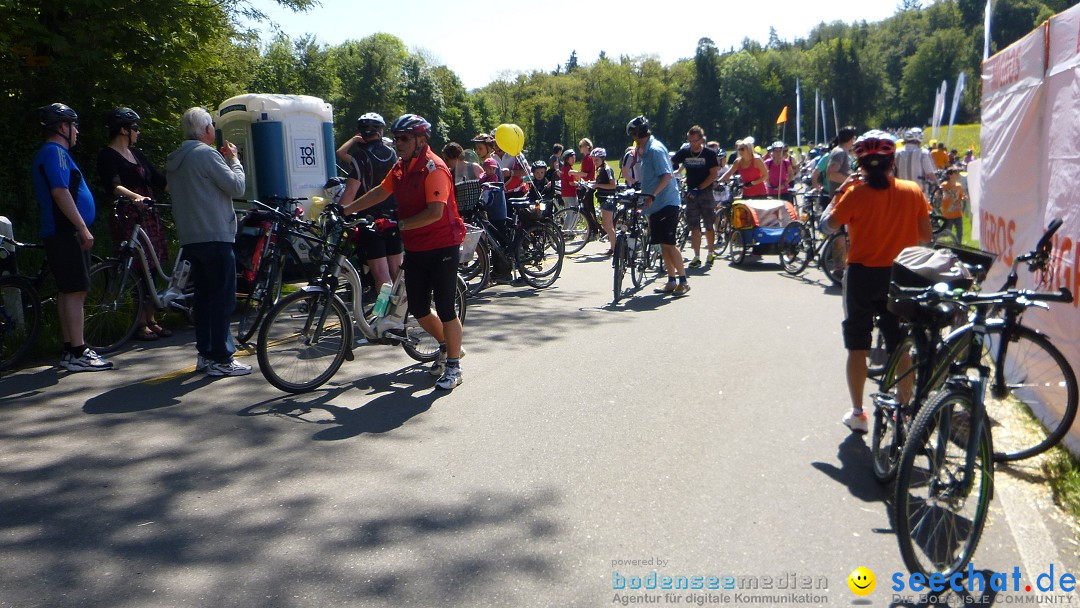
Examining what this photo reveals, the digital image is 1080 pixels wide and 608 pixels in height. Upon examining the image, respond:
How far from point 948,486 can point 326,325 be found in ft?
14.0

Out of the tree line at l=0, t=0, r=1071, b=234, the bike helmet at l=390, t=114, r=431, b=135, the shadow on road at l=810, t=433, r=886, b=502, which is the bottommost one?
the shadow on road at l=810, t=433, r=886, b=502

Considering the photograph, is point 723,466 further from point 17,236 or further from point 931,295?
point 17,236

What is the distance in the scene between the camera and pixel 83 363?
7051 millimetres

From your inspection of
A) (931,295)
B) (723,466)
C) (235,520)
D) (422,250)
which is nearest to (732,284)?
(422,250)

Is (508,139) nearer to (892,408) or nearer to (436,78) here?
(892,408)

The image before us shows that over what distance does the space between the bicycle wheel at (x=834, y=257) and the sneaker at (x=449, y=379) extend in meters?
6.22

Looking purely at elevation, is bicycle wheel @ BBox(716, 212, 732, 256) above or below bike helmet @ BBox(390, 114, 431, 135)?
below

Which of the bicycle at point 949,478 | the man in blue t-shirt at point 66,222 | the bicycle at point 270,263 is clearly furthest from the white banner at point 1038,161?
the man in blue t-shirt at point 66,222

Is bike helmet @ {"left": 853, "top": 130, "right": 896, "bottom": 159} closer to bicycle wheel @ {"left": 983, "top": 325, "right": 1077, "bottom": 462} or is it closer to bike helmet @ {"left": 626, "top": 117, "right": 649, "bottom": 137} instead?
bicycle wheel @ {"left": 983, "top": 325, "right": 1077, "bottom": 462}

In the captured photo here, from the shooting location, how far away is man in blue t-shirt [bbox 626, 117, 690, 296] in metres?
10.6

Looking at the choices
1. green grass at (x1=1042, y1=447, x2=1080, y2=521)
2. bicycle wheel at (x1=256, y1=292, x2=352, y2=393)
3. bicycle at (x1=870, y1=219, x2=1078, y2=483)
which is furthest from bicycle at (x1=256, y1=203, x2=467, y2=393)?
green grass at (x1=1042, y1=447, x2=1080, y2=521)

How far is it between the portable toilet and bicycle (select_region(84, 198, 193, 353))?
16.4 feet

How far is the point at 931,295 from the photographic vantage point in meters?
3.92

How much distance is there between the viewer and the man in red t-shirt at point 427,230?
6215 millimetres
